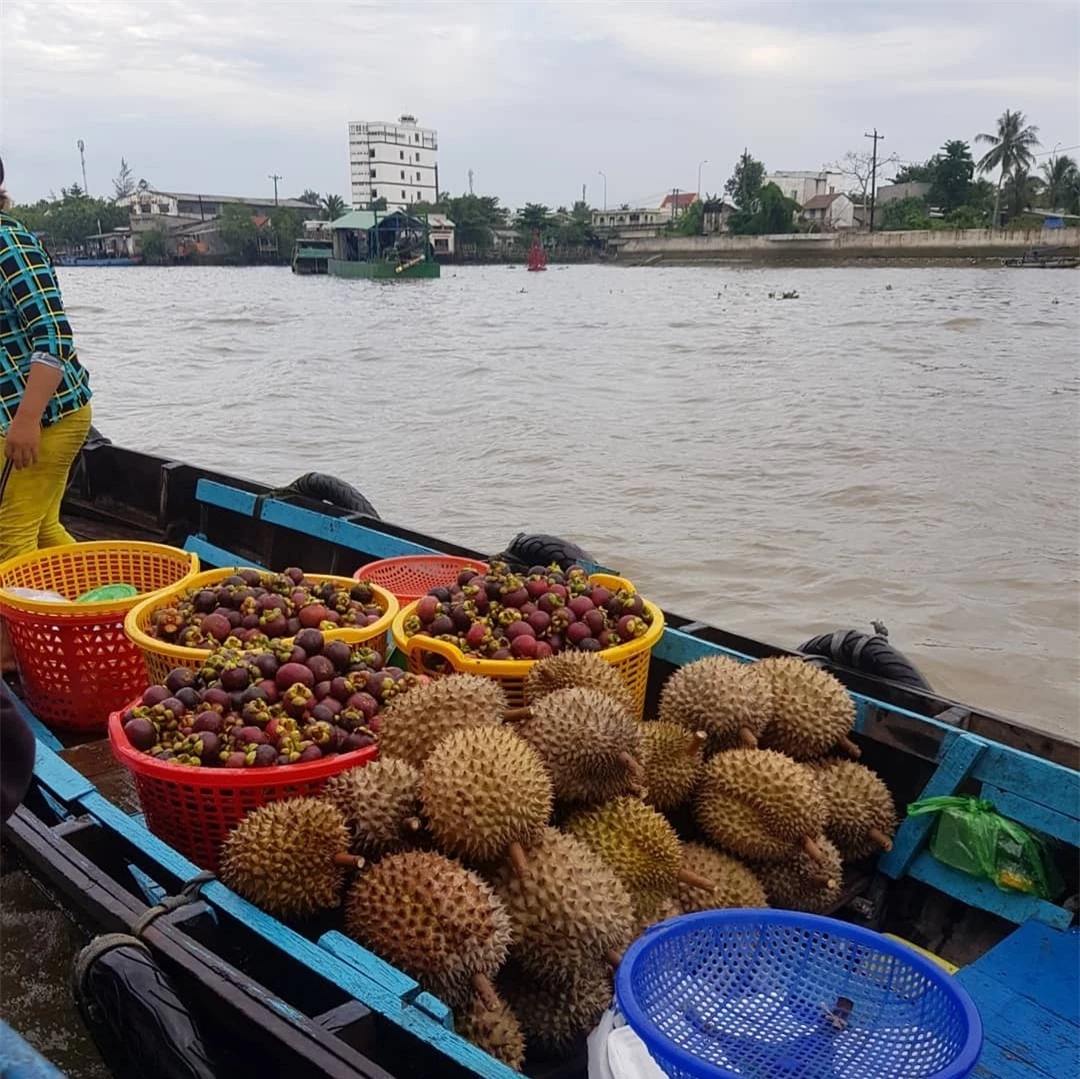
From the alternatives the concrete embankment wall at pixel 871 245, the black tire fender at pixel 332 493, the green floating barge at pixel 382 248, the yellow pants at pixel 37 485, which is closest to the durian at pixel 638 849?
the yellow pants at pixel 37 485

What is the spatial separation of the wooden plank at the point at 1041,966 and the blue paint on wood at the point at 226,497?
4.15 meters

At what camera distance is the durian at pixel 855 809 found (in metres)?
2.91

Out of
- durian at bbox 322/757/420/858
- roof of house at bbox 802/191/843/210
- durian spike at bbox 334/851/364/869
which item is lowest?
durian spike at bbox 334/851/364/869

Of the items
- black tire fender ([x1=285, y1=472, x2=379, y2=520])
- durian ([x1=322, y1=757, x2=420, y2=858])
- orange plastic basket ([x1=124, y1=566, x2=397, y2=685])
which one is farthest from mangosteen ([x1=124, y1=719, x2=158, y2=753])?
black tire fender ([x1=285, y1=472, x2=379, y2=520])

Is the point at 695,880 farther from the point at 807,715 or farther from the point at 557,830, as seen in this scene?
the point at 807,715

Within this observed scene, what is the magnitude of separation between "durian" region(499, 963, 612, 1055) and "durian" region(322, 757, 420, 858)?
0.39 metres

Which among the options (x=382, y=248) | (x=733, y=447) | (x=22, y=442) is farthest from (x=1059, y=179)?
(x=22, y=442)

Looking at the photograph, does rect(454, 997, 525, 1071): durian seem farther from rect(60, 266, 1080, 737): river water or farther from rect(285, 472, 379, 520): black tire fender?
rect(60, 266, 1080, 737): river water

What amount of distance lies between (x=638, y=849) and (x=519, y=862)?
0.38 meters

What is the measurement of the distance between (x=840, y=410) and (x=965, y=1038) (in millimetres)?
13441

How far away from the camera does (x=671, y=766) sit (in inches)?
109

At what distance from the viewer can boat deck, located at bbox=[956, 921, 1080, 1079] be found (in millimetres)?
2455

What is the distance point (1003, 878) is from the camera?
111 inches

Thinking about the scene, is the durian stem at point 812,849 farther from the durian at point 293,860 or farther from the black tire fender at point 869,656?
the durian at point 293,860
